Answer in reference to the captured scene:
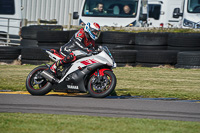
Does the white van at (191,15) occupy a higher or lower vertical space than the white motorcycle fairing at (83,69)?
higher

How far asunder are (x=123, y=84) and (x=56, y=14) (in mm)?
13918

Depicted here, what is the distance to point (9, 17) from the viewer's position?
17906 mm

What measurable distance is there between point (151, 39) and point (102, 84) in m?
6.44

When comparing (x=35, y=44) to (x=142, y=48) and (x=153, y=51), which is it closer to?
(x=142, y=48)

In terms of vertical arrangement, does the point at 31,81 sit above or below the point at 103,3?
below

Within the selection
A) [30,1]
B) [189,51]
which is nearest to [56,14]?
[30,1]

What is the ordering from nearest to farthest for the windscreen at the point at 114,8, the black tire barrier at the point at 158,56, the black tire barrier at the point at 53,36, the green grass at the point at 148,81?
the green grass at the point at 148,81
the black tire barrier at the point at 158,56
the black tire barrier at the point at 53,36
the windscreen at the point at 114,8

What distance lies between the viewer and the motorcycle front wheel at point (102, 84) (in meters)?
7.18

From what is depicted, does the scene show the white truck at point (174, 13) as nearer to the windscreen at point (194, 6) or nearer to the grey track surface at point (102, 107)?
the windscreen at point (194, 6)

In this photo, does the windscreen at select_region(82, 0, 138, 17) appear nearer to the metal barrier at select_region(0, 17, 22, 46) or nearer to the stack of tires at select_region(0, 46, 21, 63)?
the stack of tires at select_region(0, 46, 21, 63)

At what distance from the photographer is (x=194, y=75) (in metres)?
11.1

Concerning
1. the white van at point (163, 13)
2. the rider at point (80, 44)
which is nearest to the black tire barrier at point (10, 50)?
the rider at point (80, 44)

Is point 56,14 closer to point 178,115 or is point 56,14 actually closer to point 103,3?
point 103,3

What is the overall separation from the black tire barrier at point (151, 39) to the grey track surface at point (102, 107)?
6293 mm
